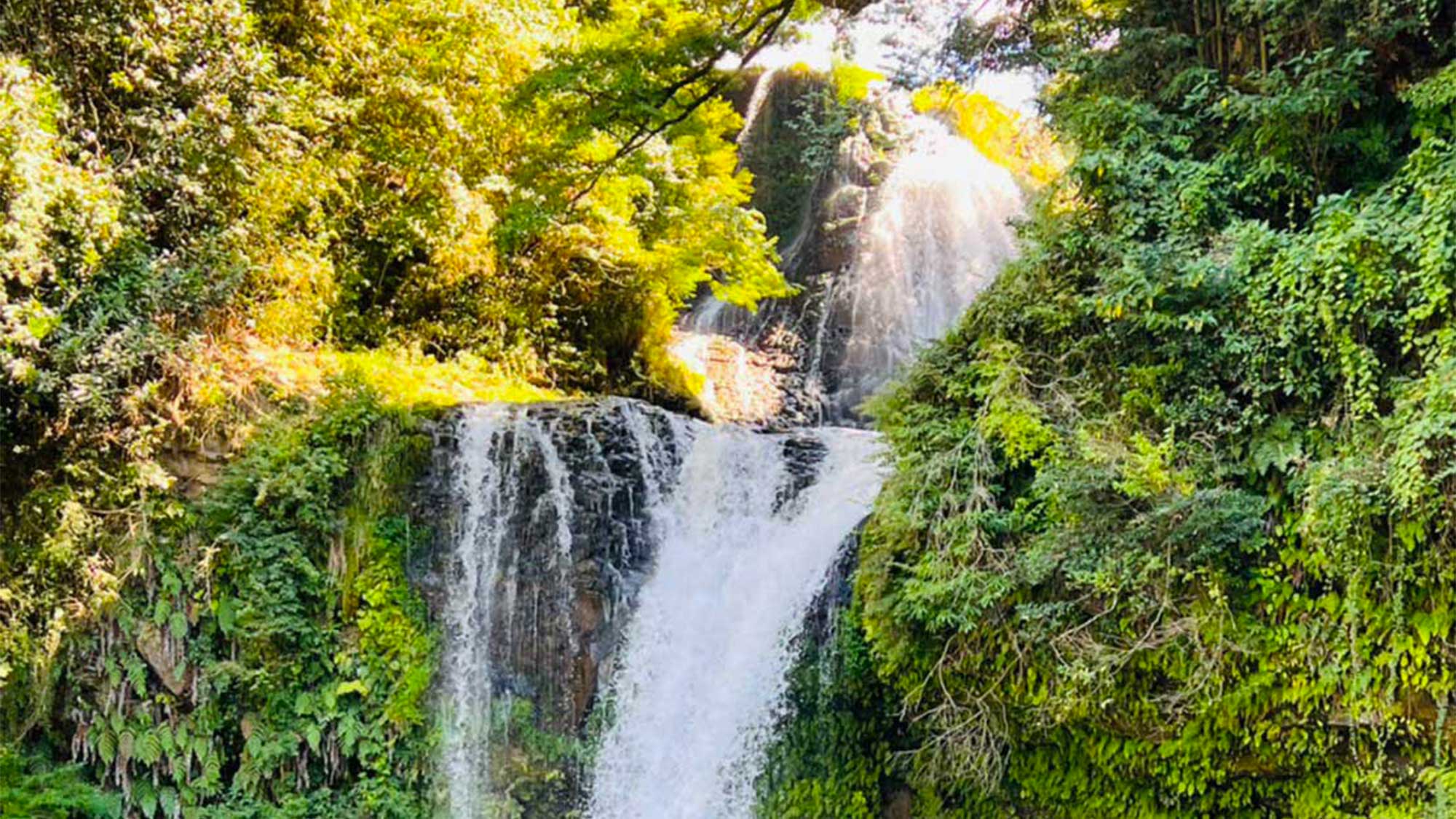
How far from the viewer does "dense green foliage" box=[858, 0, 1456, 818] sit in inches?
165

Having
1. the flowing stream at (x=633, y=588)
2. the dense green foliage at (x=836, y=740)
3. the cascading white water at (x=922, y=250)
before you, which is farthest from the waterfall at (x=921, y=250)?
the dense green foliage at (x=836, y=740)

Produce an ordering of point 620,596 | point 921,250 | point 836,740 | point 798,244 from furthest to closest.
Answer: point 798,244
point 921,250
point 620,596
point 836,740

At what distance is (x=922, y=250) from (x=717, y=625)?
28.6 ft

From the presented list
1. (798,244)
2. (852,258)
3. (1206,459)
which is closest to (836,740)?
(1206,459)

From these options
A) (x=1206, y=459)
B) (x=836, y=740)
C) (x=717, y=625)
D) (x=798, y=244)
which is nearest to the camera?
(x=1206, y=459)

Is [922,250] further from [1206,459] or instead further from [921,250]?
[1206,459]

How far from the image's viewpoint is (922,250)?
1404cm

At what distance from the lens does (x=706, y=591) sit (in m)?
7.31

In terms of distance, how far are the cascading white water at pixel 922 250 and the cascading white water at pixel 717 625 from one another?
4767 mm

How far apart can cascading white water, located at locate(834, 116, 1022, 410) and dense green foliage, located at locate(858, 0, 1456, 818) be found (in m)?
6.84

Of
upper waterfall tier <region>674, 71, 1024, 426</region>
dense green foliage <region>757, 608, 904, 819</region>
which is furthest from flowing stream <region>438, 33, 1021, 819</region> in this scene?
upper waterfall tier <region>674, 71, 1024, 426</region>

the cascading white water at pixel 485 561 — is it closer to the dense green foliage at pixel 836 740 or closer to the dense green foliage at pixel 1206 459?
the dense green foliage at pixel 836 740

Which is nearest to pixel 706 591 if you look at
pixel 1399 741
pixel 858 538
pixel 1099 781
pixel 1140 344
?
pixel 858 538

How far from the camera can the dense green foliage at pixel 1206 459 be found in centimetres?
420
